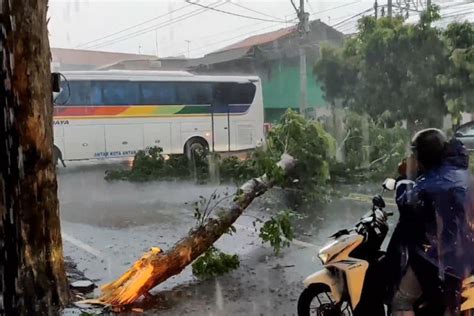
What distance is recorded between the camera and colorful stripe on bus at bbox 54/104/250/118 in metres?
12.5

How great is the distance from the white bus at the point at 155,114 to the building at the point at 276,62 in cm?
39

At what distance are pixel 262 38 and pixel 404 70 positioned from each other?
12.2 feet

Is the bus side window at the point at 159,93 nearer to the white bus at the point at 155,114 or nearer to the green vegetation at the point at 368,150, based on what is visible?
the white bus at the point at 155,114

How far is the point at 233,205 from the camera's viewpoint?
526 centimetres

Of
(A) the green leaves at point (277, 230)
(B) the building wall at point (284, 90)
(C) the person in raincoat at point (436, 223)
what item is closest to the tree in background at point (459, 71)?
(B) the building wall at point (284, 90)

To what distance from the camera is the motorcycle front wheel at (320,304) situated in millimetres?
3168

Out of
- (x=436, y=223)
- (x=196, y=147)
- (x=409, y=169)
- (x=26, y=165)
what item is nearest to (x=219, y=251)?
(x=26, y=165)

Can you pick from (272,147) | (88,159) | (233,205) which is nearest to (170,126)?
(88,159)

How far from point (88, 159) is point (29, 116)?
401 inches

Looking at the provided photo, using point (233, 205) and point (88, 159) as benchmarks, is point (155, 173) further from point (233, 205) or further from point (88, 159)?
point (233, 205)

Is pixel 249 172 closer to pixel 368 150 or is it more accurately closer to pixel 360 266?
pixel 368 150

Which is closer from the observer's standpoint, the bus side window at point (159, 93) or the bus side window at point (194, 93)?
the bus side window at point (159, 93)

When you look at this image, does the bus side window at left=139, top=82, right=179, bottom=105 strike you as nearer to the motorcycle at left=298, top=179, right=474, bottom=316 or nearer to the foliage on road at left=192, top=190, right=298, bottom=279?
the foliage on road at left=192, top=190, right=298, bottom=279

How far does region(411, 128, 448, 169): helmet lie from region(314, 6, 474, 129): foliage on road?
557 cm
